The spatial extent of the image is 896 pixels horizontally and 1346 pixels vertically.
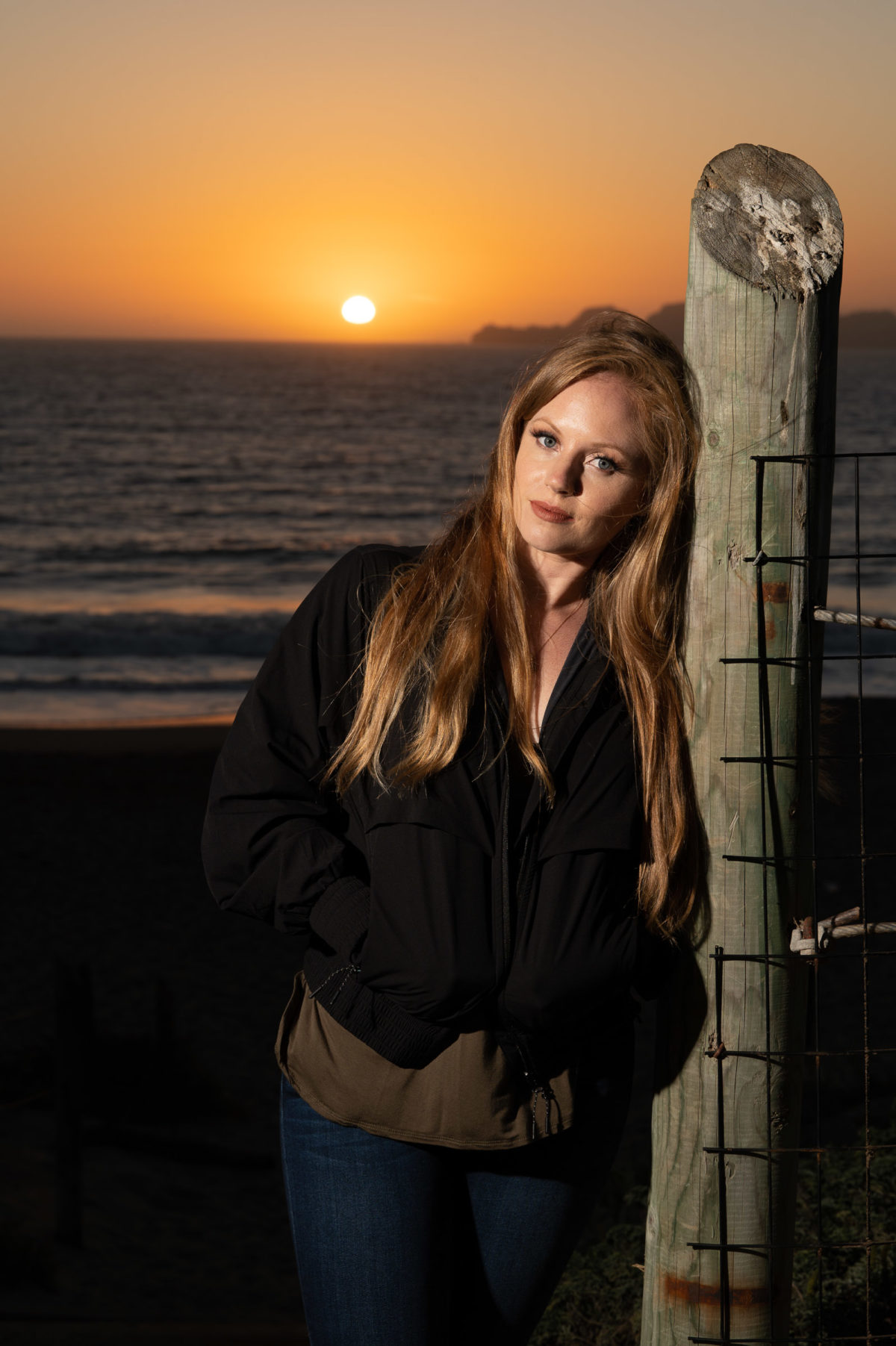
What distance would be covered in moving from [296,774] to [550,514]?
661mm

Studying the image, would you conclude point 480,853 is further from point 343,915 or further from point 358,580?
point 358,580

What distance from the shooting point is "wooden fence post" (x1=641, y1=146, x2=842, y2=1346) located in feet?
6.23

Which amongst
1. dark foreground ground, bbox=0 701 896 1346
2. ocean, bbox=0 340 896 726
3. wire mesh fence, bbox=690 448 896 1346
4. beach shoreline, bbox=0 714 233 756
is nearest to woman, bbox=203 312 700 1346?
wire mesh fence, bbox=690 448 896 1346

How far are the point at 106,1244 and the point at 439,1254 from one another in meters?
3.41

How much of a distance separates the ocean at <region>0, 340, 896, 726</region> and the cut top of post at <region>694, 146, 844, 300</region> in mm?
497

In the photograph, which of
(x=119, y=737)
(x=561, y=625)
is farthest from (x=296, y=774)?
(x=119, y=737)

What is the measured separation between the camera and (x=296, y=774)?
2.05 metres

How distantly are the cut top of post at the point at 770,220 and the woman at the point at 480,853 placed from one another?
0.66ft

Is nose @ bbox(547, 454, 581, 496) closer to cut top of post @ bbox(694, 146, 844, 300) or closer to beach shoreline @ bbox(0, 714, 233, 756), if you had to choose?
cut top of post @ bbox(694, 146, 844, 300)

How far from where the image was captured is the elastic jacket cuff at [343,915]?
2.00m

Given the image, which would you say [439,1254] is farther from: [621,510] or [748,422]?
[748,422]

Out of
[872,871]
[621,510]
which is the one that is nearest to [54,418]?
[872,871]

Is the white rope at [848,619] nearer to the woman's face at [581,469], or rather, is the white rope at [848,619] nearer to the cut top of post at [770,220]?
the woman's face at [581,469]

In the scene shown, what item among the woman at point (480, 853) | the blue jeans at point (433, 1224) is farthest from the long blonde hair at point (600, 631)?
the blue jeans at point (433, 1224)
